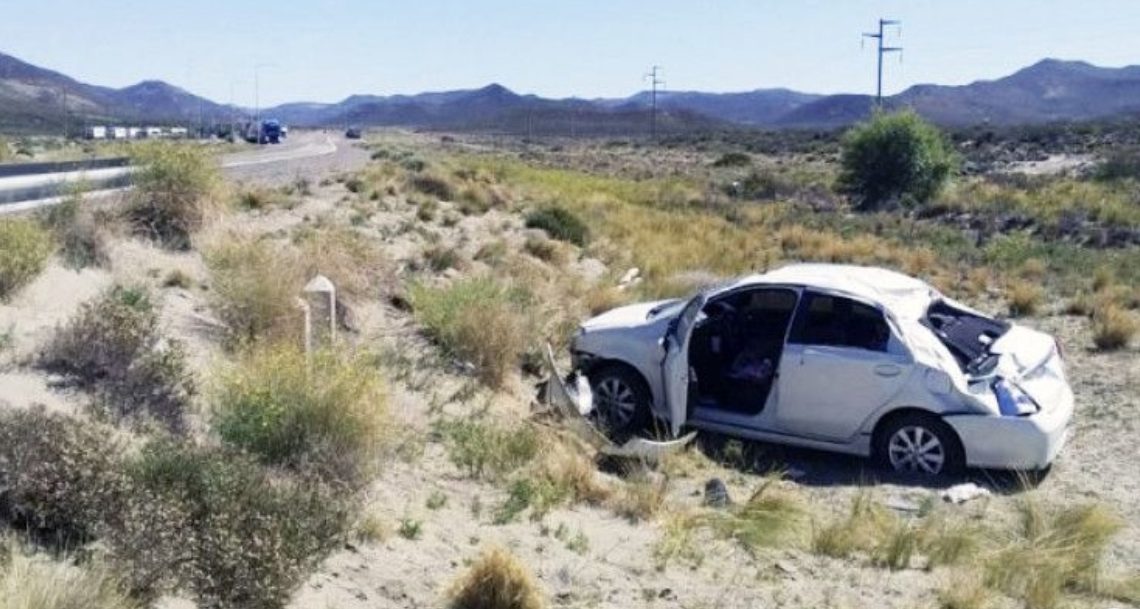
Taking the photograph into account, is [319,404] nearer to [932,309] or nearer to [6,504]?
[6,504]

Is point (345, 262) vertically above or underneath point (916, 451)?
above

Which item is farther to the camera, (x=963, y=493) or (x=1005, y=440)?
(x=1005, y=440)

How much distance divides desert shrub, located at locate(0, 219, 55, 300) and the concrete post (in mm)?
2178

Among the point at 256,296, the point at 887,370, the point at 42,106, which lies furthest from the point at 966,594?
the point at 42,106

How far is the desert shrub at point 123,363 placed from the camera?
344 inches

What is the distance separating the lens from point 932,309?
39.8ft

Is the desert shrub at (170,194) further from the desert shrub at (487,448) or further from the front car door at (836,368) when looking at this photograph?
the front car door at (836,368)

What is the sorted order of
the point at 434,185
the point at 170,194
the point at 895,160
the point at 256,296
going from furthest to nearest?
the point at 895,160 < the point at 434,185 < the point at 170,194 < the point at 256,296

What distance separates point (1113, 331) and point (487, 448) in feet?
36.5

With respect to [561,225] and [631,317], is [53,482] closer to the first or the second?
[631,317]

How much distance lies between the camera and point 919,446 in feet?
36.1

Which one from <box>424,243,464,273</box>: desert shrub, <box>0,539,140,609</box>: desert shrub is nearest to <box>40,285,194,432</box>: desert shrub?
<box>0,539,140,609</box>: desert shrub

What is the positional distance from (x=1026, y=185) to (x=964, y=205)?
1372 centimetres

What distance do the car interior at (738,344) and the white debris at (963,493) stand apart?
6.49 ft
